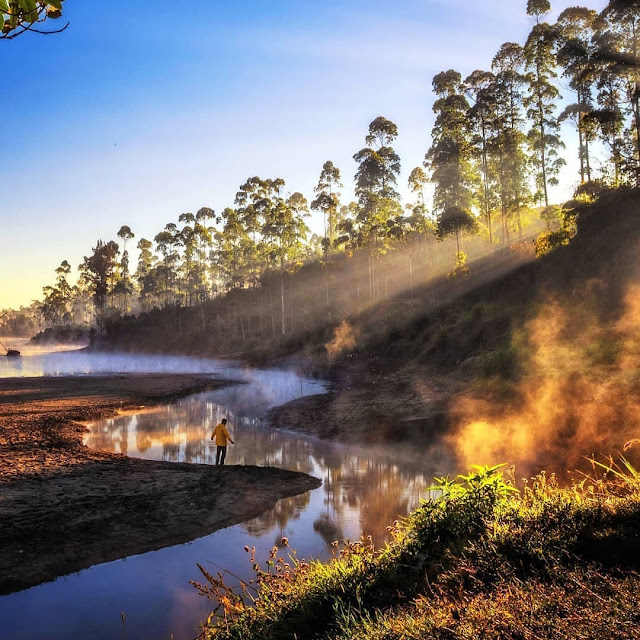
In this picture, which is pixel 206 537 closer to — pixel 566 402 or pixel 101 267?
pixel 566 402

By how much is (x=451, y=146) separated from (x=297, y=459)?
106 feet

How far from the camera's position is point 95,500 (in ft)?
41.8

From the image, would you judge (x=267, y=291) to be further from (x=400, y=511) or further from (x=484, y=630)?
(x=484, y=630)

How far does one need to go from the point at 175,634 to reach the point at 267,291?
6875 cm

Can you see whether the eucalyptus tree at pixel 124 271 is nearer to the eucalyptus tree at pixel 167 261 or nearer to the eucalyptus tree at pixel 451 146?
the eucalyptus tree at pixel 167 261

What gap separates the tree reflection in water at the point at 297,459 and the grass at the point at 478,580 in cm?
440

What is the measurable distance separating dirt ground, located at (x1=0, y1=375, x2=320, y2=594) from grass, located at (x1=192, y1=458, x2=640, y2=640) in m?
5.79

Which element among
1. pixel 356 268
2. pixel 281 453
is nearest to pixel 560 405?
pixel 281 453

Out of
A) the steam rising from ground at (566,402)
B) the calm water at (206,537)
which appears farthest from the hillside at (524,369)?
the calm water at (206,537)

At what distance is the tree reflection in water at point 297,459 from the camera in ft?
39.0

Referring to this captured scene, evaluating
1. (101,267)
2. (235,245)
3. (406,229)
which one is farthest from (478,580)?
(101,267)

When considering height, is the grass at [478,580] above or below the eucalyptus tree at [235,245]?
below

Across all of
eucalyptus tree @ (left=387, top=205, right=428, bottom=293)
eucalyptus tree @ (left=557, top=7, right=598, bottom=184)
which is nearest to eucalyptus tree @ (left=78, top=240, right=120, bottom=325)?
eucalyptus tree @ (left=387, top=205, right=428, bottom=293)

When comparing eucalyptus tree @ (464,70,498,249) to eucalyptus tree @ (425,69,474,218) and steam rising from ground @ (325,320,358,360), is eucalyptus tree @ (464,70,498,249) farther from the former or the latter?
steam rising from ground @ (325,320,358,360)
